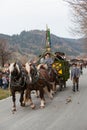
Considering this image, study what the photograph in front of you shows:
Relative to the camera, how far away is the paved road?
41.9 feet

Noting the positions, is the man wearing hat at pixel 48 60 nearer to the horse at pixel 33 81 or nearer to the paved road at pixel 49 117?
the paved road at pixel 49 117

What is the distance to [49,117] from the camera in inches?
574

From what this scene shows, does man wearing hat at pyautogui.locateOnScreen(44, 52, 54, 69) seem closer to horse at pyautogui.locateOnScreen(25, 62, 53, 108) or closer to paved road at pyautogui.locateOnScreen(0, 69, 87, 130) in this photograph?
paved road at pyautogui.locateOnScreen(0, 69, 87, 130)

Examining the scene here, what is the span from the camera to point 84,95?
71.9 feet

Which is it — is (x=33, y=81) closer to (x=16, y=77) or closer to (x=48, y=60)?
(x=16, y=77)

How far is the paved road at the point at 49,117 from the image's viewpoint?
12.8 metres

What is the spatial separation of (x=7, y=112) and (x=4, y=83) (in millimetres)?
13375

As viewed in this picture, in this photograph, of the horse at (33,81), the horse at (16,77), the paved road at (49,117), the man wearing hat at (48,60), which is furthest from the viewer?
the man wearing hat at (48,60)

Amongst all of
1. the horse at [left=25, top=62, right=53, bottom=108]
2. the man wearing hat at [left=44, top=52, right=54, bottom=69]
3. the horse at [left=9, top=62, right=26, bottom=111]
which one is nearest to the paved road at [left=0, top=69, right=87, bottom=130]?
the horse at [left=25, top=62, right=53, bottom=108]

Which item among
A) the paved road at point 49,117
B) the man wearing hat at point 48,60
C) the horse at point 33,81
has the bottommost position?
the paved road at point 49,117

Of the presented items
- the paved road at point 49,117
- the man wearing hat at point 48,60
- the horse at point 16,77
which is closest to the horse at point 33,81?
the horse at point 16,77

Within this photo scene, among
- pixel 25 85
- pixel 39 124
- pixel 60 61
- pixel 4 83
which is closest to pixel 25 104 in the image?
pixel 25 85

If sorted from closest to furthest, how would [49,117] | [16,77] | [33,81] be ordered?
[49,117] < [16,77] < [33,81]

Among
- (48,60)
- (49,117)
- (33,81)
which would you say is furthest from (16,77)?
(48,60)
